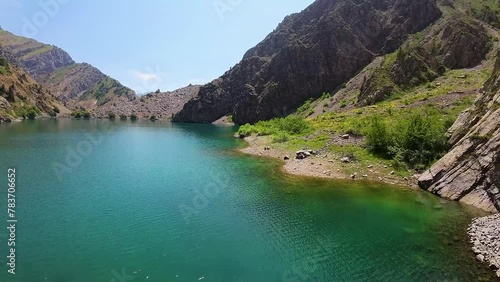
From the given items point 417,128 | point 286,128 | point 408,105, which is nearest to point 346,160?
point 417,128

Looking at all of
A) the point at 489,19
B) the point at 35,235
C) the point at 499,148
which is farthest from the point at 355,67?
the point at 35,235

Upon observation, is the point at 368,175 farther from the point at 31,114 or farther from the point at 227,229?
the point at 31,114

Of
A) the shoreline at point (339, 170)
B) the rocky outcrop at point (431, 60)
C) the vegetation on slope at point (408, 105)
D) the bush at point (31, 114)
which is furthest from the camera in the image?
the bush at point (31, 114)

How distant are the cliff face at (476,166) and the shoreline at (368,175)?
2956 mm

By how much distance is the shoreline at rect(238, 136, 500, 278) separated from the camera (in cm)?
2489

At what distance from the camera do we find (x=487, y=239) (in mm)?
26297

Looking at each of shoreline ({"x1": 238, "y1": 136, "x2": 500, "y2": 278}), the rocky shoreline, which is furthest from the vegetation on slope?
the rocky shoreline

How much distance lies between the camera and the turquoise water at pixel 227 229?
74.9ft

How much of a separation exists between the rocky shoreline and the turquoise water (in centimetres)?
72

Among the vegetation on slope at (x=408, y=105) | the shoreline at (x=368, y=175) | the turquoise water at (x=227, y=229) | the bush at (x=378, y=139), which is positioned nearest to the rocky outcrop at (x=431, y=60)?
the vegetation on slope at (x=408, y=105)

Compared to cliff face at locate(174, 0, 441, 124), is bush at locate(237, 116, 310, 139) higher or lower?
lower

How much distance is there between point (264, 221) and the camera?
1270 inches

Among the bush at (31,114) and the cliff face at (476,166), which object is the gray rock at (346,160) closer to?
the cliff face at (476,166)

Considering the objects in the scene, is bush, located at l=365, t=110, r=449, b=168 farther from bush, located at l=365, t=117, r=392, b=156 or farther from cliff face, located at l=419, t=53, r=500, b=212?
cliff face, located at l=419, t=53, r=500, b=212
